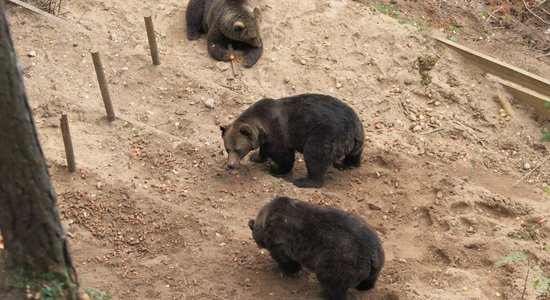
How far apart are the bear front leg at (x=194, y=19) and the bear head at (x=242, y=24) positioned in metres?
0.50

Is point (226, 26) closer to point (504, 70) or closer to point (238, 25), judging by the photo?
point (238, 25)

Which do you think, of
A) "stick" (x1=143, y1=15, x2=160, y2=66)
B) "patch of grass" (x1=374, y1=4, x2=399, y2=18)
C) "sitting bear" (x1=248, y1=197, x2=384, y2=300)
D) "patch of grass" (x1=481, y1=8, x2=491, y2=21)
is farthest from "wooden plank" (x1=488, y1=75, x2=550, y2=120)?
"stick" (x1=143, y1=15, x2=160, y2=66)

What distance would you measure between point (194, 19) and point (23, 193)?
8181mm

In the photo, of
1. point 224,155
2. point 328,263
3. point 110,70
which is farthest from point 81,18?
point 328,263

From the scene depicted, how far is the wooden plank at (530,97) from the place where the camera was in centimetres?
1124

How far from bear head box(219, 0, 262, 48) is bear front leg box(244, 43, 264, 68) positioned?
2.7 inches

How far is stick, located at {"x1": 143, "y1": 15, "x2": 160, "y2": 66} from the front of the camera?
426 inches

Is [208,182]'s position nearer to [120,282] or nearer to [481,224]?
[120,282]

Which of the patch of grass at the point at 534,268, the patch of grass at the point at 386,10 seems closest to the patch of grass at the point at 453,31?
the patch of grass at the point at 386,10

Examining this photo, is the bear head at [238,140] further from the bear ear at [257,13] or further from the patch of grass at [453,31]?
the patch of grass at [453,31]

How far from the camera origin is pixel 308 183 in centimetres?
991

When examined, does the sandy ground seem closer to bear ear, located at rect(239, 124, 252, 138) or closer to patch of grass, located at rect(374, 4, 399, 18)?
patch of grass, located at rect(374, 4, 399, 18)

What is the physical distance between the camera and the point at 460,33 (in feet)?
41.4

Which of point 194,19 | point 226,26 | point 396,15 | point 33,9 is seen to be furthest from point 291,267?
point 33,9
